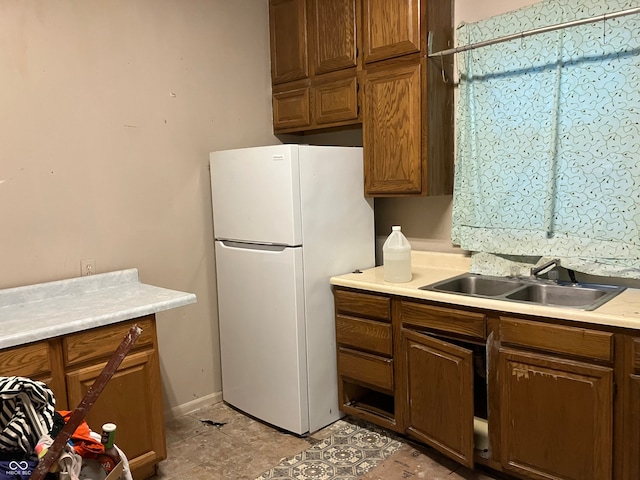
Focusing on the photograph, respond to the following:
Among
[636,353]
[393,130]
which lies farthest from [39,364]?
[636,353]

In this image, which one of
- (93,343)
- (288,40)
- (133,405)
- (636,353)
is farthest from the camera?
(288,40)

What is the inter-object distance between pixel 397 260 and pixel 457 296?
0.45 meters

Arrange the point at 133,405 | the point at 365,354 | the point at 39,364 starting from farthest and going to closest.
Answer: the point at 365,354 → the point at 133,405 → the point at 39,364

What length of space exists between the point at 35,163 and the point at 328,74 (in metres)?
1.61

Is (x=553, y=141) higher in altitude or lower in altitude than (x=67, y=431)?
higher

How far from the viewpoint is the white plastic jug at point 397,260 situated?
2656 millimetres

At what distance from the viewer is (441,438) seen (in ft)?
7.77

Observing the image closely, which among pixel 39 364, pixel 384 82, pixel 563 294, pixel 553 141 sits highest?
pixel 384 82

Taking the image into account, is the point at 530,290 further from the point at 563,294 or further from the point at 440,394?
the point at 440,394

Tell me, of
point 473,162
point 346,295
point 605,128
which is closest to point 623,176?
point 605,128

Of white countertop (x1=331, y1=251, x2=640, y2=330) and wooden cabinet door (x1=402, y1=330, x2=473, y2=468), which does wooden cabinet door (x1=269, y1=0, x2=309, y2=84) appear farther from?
wooden cabinet door (x1=402, y1=330, x2=473, y2=468)

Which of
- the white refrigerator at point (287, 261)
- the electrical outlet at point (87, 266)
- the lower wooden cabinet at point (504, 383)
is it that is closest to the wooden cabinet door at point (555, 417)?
the lower wooden cabinet at point (504, 383)

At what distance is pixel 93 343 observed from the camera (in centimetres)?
210

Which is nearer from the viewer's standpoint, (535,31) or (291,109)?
(535,31)
